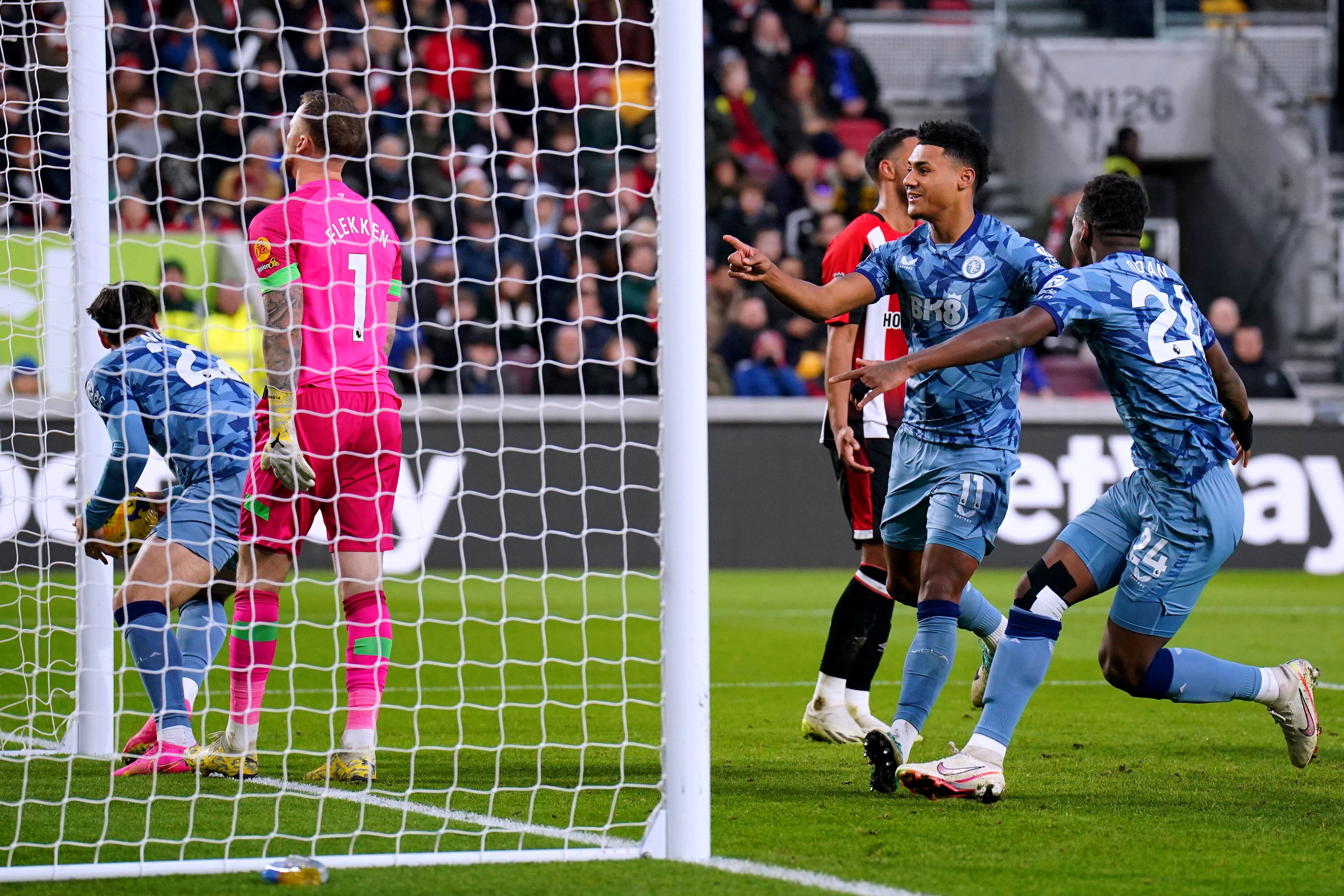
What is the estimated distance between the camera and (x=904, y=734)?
4883 millimetres

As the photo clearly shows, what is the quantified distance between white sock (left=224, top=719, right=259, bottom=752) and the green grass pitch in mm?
154

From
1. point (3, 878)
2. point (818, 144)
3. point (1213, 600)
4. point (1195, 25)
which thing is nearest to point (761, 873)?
point (3, 878)

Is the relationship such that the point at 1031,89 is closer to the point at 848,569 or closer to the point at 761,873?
the point at 848,569

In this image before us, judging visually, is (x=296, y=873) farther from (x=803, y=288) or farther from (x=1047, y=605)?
(x=1047, y=605)

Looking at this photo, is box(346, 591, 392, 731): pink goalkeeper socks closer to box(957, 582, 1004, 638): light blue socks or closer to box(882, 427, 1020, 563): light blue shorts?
box(882, 427, 1020, 563): light blue shorts

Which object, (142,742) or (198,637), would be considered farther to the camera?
(198,637)

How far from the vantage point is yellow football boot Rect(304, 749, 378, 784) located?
4.92 m

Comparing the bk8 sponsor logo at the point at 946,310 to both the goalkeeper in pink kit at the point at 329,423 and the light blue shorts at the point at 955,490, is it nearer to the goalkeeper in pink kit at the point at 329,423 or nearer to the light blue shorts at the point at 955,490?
the light blue shorts at the point at 955,490

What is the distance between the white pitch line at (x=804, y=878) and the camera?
140 inches

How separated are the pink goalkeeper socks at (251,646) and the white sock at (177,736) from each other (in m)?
0.21

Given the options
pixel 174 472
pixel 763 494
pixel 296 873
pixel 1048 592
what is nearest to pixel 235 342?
pixel 763 494

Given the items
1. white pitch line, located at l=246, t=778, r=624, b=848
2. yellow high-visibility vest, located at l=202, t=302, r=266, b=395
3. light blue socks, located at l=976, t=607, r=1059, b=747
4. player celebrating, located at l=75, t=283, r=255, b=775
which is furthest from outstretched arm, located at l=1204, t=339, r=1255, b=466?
yellow high-visibility vest, located at l=202, t=302, r=266, b=395

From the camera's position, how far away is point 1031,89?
1959 centimetres

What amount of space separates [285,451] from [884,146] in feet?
7.96
